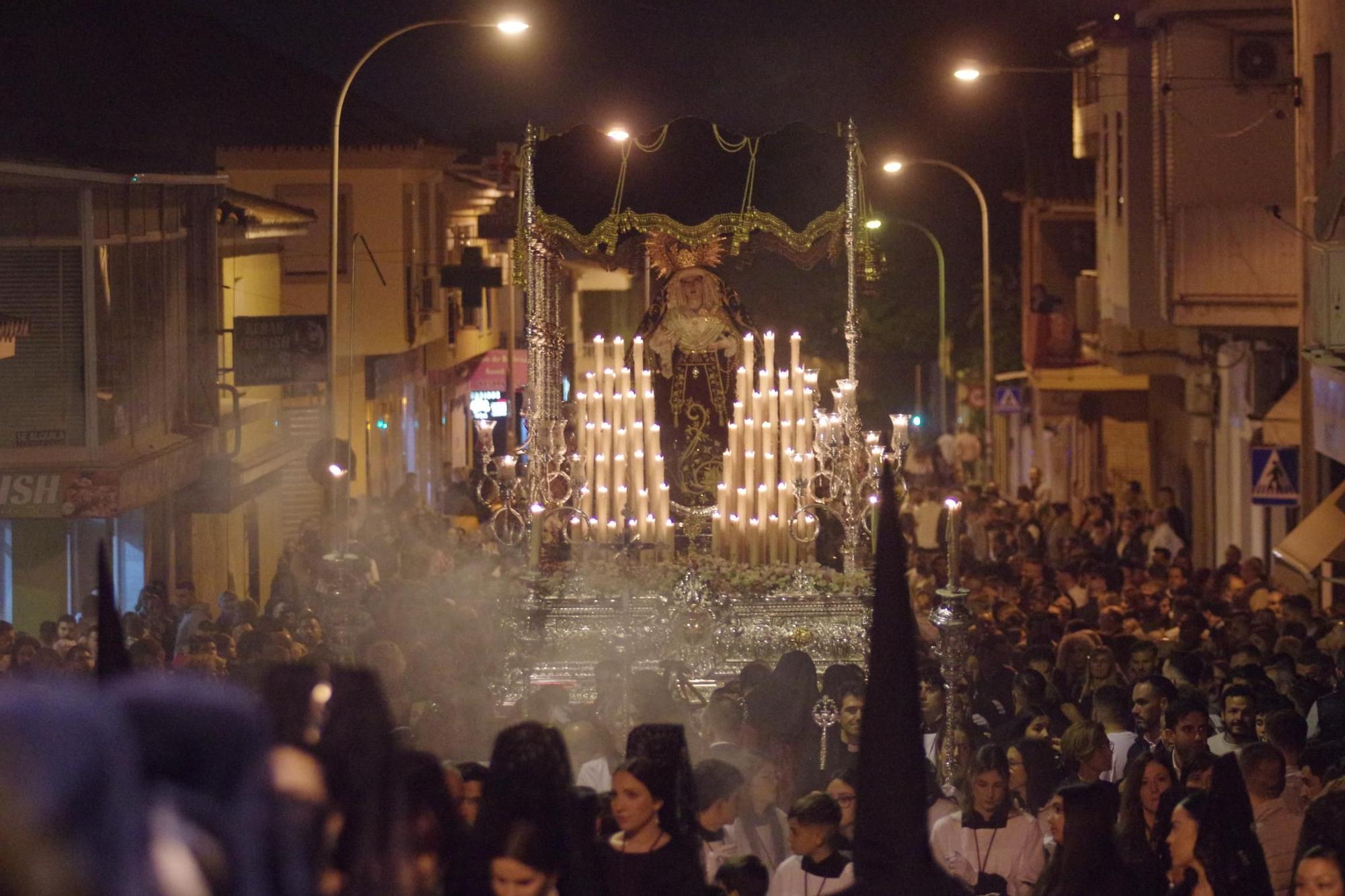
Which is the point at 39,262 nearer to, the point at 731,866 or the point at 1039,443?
the point at 731,866

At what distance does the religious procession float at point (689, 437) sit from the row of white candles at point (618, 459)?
17 mm

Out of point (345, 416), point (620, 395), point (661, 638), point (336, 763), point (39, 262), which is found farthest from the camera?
point (345, 416)

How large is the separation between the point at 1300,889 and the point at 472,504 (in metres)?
19.3

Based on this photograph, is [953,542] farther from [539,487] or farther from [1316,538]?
[1316,538]

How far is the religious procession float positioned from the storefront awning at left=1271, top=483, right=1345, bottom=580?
367cm

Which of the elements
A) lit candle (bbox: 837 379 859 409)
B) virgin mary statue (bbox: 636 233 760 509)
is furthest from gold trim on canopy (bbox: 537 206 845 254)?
lit candle (bbox: 837 379 859 409)

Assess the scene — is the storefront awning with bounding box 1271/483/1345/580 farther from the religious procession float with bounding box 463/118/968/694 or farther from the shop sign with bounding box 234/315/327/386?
the shop sign with bounding box 234/315/327/386

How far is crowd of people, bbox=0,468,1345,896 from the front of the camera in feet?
8.11

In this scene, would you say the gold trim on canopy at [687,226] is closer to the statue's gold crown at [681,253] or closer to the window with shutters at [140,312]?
the statue's gold crown at [681,253]

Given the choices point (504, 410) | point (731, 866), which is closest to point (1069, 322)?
point (504, 410)

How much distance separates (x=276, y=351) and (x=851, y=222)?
7.98 m

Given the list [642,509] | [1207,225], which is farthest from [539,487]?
[1207,225]

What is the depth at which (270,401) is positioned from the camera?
25.3 metres

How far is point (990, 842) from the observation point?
7.46 meters
